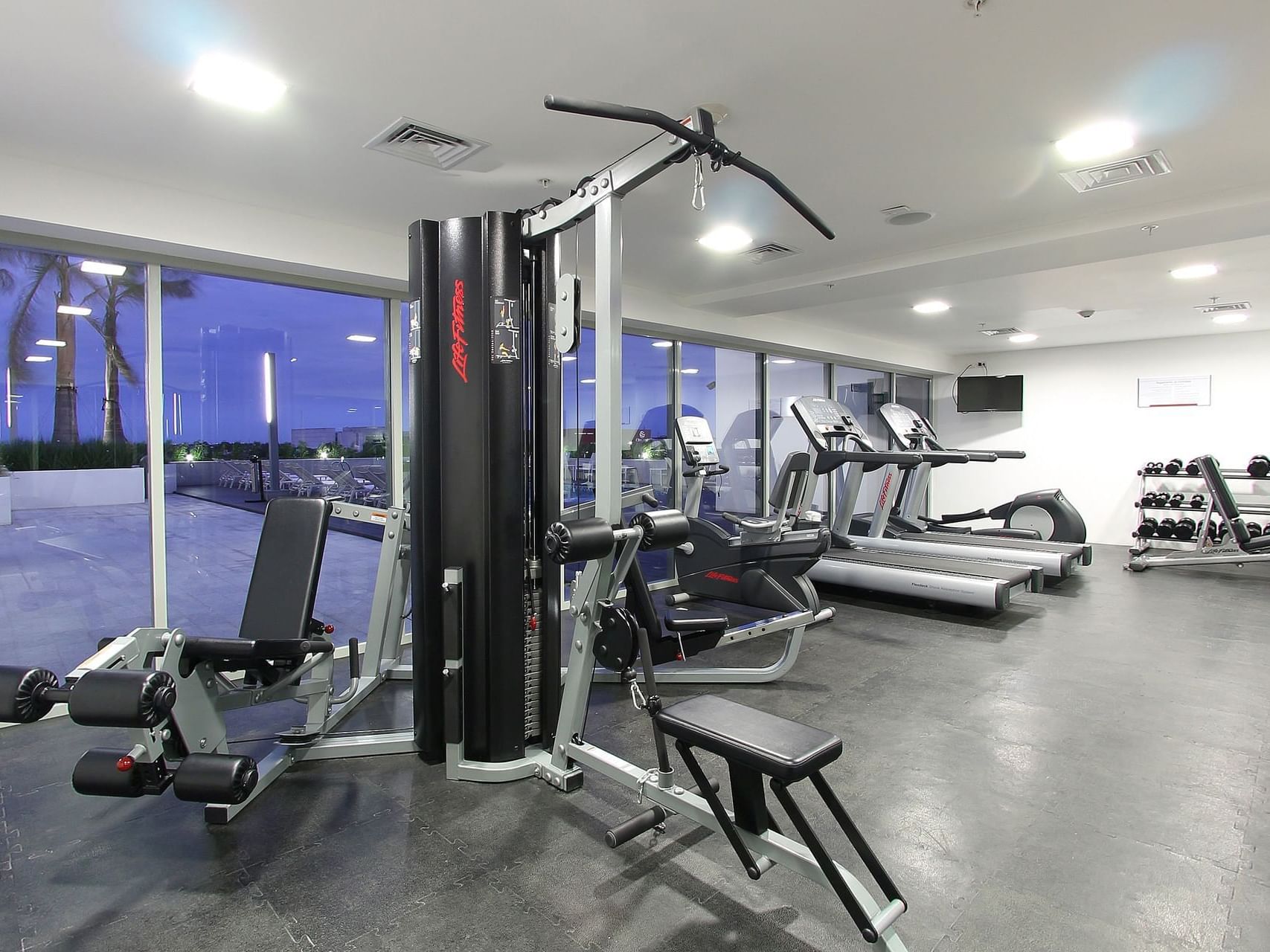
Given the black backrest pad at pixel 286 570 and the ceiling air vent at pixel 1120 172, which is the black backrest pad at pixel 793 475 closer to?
the ceiling air vent at pixel 1120 172

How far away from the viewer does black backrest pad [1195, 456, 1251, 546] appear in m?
6.57

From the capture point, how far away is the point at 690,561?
5.19 meters

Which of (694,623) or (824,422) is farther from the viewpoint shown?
(824,422)

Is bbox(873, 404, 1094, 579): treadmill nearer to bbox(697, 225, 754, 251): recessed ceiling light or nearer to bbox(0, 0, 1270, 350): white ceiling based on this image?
bbox(0, 0, 1270, 350): white ceiling

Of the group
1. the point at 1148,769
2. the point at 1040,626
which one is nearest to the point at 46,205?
the point at 1148,769

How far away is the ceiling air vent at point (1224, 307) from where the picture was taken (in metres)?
6.41

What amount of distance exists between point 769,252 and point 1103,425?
6.74 metres

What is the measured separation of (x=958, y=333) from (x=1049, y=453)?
Answer: 2549 mm

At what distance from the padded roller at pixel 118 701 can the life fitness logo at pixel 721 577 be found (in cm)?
356

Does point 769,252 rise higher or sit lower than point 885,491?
higher

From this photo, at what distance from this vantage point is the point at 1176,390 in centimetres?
845

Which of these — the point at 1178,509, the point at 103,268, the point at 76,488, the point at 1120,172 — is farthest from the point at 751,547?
the point at 1178,509

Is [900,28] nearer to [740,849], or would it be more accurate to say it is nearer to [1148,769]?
[740,849]

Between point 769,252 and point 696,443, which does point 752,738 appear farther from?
point 769,252
